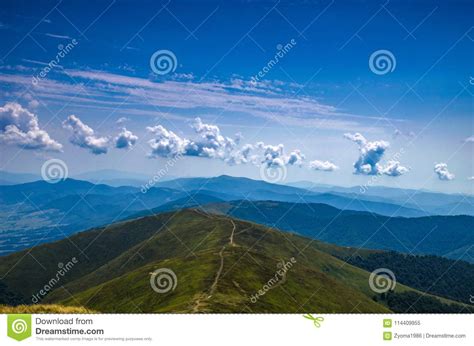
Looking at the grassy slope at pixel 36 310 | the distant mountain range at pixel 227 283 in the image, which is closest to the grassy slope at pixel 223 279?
the distant mountain range at pixel 227 283

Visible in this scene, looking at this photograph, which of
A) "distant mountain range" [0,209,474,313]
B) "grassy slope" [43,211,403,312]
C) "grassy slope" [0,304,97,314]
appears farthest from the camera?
"distant mountain range" [0,209,474,313]

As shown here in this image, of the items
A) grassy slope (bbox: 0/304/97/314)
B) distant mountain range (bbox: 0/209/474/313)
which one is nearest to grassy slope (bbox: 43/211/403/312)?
distant mountain range (bbox: 0/209/474/313)

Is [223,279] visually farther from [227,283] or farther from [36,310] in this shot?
[36,310]

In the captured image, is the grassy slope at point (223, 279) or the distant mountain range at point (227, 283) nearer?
the grassy slope at point (223, 279)

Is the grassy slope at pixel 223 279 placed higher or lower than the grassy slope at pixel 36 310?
higher

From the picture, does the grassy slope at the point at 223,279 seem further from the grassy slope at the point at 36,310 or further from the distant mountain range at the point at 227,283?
the grassy slope at the point at 36,310

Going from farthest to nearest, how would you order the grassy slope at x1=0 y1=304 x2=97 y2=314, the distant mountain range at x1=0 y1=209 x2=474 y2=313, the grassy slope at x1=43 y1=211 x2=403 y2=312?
the distant mountain range at x1=0 y1=209 x2=474 y2=313, the grassy slope at x1=43 y1=211 x2=403 y2=312, the grassy slope at x1=0 y1=304 x2=97 y2=314

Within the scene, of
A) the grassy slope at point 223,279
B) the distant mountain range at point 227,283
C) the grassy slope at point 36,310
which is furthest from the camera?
the distant mountain range at point 227,283

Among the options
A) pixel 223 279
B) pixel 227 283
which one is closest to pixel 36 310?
pixel 227 283

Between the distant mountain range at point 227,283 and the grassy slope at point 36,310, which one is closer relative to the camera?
the grassy slope at point 36,310

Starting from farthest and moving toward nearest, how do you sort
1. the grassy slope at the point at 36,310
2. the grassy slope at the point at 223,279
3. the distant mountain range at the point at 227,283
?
the distant mountain range at the point at 227,283 → the grassy slope at the point at 223,279 → the grassy slope at the point at 36,310

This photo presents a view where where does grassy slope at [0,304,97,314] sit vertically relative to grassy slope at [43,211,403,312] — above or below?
below

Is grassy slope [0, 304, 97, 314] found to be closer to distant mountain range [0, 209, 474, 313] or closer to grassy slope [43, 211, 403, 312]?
distant mountain range [0, 209, 474, 313]
